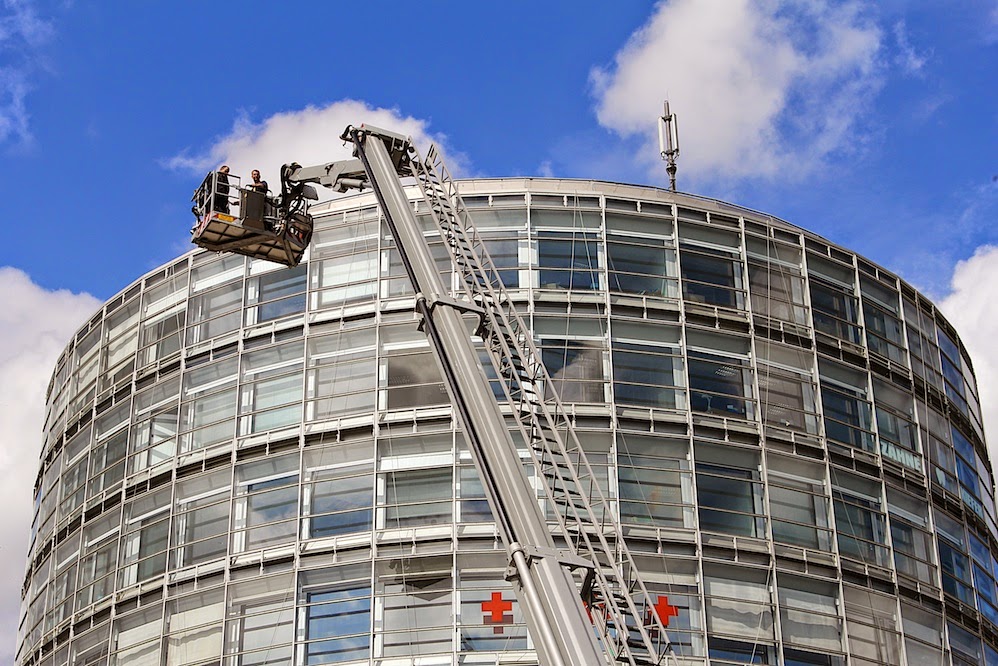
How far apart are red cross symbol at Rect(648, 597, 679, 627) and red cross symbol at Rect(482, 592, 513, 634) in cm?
340

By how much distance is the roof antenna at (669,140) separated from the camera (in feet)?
152

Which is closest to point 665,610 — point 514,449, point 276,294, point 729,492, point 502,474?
point 729,492

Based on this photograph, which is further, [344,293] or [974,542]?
[974,542]

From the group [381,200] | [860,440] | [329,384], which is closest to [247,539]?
[329,384]

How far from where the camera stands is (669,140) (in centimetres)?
4700

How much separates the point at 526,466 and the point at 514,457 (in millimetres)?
9948

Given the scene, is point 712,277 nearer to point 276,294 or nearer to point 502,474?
point 276,294

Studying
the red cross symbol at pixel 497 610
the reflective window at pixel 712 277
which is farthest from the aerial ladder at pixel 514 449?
the reflective window at pixel 712 277

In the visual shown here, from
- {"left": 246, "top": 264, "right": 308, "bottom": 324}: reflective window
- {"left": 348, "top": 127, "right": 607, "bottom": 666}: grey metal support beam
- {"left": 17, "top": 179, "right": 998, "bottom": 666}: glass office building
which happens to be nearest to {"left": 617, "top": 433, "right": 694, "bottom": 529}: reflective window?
{"left": 17, "top": 179, "right": 998, "bottom": 666}: glass office building

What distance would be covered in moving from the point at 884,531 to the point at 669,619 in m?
7.15

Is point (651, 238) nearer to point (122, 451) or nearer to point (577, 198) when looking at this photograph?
point (577, 198)

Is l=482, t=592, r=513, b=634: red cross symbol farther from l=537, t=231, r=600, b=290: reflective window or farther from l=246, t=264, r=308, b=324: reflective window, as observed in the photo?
l=246, t=264, r=308, b=324: reflective window

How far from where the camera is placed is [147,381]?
42188 mm

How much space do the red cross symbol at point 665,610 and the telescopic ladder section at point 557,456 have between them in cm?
41
